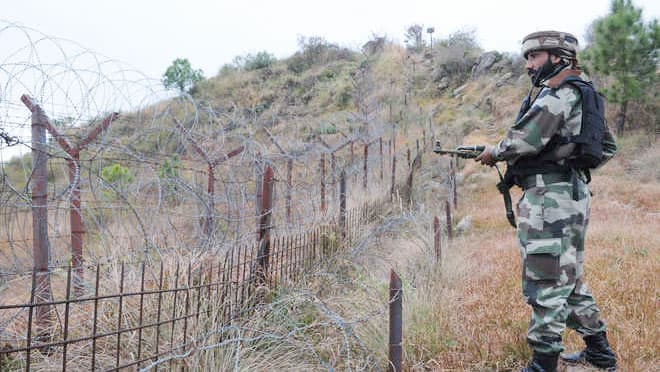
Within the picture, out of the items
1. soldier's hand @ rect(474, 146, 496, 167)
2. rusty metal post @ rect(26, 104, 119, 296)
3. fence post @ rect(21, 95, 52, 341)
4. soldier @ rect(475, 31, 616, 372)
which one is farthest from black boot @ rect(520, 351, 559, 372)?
fence post @ rect(21, 95, 52, 341)

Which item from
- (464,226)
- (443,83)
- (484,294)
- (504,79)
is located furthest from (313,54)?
(484,294)

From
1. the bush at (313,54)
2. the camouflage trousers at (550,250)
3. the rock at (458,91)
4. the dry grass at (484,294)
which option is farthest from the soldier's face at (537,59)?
the bush at (313,54)

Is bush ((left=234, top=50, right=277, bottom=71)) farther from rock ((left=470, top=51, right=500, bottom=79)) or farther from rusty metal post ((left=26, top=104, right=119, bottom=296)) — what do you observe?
rusty metal post ((left=26, top=104, right=119, bottom=296))

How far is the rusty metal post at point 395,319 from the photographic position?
2.02m

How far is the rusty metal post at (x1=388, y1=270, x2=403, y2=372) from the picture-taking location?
6.63 feet

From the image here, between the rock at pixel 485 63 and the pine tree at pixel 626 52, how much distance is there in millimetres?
10204

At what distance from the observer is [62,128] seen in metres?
2.89

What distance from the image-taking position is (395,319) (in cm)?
203

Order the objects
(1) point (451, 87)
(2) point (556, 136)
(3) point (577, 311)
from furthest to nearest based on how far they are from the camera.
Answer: (1) point (451, 87), (3) point (577, 311), (2) point (556, 136)

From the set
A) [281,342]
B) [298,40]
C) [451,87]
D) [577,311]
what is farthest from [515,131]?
[298,40]

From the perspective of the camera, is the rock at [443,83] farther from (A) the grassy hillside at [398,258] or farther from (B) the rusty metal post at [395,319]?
(B) the rusty metal post at [395,319]

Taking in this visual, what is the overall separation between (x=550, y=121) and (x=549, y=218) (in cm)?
47

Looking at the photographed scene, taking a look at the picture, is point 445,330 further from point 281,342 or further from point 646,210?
point 646,210

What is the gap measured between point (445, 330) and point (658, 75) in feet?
45.0
